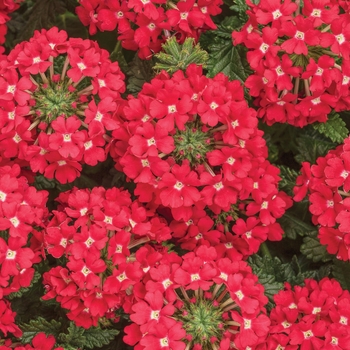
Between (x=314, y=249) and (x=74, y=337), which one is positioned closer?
(x=74, y=337)

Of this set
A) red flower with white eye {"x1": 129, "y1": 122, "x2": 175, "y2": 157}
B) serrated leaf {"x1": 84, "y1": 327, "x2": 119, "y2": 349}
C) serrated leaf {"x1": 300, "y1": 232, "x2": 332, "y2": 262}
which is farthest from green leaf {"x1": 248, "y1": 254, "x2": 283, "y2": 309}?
red flower with white eye {"x1": 129, "y1": 122, "x2": 175, "y2": 157}

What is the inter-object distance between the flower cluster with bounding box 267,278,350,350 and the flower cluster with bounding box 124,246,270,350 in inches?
5.5

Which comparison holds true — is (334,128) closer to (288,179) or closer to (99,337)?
(288,179)

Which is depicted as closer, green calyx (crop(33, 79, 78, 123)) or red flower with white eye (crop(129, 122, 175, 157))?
red flower with white eye (crop(129, 122, 175, 157))

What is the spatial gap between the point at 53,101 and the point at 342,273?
146 cm

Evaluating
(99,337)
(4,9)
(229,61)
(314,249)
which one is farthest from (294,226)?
(4,9)

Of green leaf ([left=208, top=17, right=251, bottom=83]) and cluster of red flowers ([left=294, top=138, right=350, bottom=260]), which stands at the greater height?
green leaf ([left=208, top=17, right=251, bottom=83])

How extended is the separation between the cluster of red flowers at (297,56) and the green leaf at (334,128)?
12 cm

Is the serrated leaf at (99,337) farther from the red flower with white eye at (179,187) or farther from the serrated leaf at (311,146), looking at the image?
the serrated leaf at (311,146)

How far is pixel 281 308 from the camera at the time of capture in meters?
2.56

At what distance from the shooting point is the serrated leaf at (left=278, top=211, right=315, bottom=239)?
119 inches

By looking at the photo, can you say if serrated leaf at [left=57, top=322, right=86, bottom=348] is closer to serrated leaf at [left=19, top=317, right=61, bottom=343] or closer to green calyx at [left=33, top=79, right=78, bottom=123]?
serrated leaf at [left=19, top=317, right=61, bottom=343]

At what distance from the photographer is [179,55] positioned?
2.63 metres

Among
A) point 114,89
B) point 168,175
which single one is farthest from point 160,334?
point 114,89
